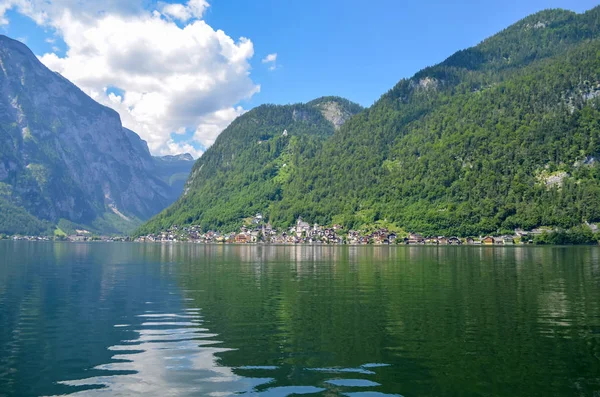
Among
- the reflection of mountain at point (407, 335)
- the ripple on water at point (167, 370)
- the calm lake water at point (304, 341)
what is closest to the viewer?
the ripple on water at point (167, 370)

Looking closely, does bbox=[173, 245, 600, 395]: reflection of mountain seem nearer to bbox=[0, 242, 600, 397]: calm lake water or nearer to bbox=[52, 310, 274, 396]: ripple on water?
bbox=[0, 242, 600, 397]: calm lake water

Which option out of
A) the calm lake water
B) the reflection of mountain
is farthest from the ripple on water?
the reflection of mountain

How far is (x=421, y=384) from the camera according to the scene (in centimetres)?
1780

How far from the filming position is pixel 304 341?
25.0 meters

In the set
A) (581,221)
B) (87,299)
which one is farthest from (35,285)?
(581,221)

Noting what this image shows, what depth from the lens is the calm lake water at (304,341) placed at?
1795 centimetres

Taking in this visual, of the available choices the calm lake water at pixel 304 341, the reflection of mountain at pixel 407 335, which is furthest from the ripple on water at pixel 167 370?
the reflection of mountain at pixel 407 335

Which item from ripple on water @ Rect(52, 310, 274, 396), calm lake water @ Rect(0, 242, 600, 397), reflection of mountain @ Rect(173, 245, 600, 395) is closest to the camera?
ripple on water @ Rect(52, 310, 274, 396)

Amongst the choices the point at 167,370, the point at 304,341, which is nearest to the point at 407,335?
the point at 304,341

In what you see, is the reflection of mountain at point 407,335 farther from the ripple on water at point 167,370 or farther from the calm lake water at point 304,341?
the ripple on water at point 167,370

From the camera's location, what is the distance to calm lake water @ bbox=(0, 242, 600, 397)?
18.0m

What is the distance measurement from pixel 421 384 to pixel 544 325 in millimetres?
15245

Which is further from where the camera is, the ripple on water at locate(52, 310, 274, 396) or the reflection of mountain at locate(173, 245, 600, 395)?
the reflection of mountain at locate(173, 245, 600, 395)

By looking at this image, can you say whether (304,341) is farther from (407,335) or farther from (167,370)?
(167,370)
